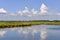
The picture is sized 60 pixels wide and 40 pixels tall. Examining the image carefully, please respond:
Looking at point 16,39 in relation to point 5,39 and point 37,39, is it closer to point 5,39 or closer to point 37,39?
point 5,39

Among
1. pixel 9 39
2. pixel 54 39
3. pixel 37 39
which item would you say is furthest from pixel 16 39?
pixel 54 39

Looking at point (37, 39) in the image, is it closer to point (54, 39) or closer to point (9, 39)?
point (54, 39)

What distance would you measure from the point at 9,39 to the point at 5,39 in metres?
0.41

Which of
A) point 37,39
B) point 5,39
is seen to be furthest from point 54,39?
point 5,39

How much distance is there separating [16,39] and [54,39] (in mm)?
3799

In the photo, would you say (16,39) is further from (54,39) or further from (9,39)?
(54,39)

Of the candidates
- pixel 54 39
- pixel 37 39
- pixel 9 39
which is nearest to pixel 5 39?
pixel 9 39

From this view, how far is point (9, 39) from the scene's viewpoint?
642 inches

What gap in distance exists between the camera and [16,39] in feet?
53.3

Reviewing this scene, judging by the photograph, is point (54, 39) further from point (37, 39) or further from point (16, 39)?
point (16, 39)

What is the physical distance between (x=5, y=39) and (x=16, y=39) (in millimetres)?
1115

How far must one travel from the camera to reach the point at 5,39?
16.3 m

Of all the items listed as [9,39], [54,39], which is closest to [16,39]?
[9,39]

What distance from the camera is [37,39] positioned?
15.9 meters
